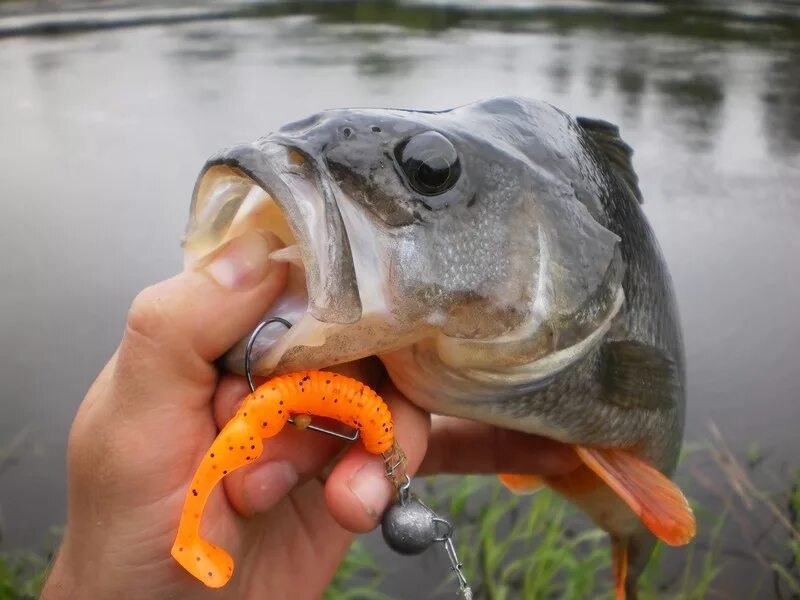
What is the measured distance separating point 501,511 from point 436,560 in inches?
19.2

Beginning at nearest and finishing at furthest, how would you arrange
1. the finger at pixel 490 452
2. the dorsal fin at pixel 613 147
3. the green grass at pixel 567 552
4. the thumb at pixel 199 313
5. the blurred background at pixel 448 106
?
the thumb at pixel 199 313
the dorsal fin at pixel 613 147
the finger at pixel 490 452
the green grass at pixel 567 552
the blurred background at pixel 448 106

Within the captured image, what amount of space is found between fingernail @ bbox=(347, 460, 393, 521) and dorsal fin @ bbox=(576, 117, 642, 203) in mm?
1140

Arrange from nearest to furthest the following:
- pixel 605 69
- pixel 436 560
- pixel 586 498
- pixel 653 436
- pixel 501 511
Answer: pixel 653 436 < pixel 586 498 < pixel 501 511 < pixel 436 560 < pixel 605 69

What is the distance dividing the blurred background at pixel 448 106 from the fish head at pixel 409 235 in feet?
6.29

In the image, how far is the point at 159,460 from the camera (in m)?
1.45

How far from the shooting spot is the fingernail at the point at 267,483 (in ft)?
4.81

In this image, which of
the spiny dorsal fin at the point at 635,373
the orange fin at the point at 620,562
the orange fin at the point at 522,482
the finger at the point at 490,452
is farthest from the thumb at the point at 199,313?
the orange fin at the point at 620,562

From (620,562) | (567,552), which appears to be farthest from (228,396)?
(567,552)

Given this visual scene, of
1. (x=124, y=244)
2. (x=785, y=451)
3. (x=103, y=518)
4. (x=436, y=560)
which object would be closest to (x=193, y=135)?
(x=124, y=244)

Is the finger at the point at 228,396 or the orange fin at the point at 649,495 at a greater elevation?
the finger at the point at 228,396

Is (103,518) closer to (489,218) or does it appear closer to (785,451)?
(489,218)

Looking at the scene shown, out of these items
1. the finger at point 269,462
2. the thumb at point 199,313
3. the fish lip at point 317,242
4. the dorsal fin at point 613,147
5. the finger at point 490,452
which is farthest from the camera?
the finger at point 490,452

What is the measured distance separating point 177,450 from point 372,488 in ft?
1.33

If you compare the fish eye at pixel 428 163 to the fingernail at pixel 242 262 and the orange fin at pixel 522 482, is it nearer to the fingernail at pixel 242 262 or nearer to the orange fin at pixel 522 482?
the fingernail at pixel 242 262
